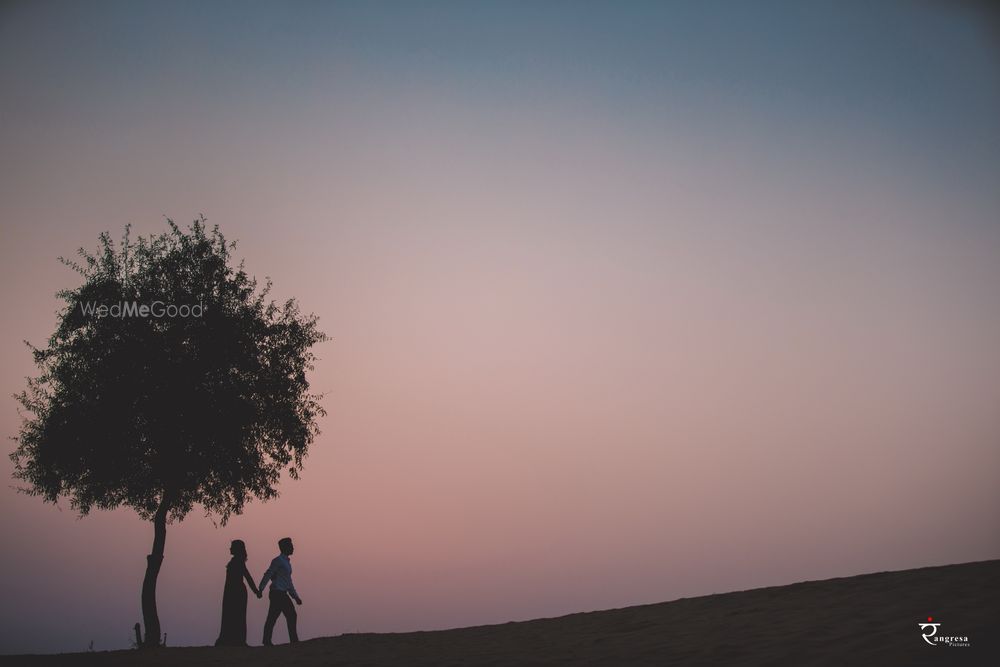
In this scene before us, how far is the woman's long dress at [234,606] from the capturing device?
20547mm

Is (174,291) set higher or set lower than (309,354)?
higher

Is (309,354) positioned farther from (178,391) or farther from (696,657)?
(696,657)

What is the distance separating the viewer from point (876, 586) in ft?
52.7

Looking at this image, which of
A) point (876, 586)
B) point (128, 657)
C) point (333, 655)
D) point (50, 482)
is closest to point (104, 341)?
point (50, 482)

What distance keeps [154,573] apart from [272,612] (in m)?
8.52

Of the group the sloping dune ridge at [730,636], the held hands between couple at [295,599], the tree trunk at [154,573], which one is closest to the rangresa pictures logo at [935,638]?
the sloping dune ridge at [730,636]

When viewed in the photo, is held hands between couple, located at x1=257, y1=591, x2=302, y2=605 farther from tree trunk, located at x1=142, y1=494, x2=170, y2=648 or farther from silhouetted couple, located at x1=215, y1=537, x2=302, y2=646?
tree trunk, located at x1=142, y1=494, x2=170, y2=648

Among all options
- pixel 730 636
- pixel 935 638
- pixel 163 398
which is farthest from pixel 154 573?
pixel 935 638

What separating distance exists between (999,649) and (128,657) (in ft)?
55.6

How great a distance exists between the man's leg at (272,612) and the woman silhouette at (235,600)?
22.0 inches

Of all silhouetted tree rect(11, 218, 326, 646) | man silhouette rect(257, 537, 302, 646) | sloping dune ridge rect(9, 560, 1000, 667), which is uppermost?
silhouetted tree rect(11, 218, 326, 646)

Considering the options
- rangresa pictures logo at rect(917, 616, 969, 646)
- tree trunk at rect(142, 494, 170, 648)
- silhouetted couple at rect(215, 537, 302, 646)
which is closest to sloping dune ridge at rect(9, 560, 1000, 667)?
rangresa pictures logo at rect(917, 616, 969, 646)

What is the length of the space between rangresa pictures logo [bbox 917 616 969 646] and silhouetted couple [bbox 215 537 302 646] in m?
14.4

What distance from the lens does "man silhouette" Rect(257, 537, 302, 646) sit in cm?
2003
